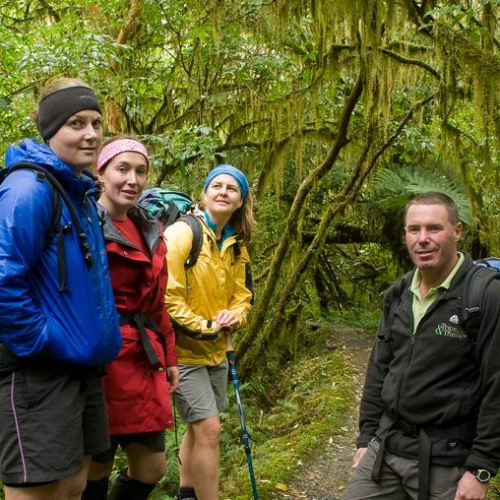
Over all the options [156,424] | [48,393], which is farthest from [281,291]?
[48,393]

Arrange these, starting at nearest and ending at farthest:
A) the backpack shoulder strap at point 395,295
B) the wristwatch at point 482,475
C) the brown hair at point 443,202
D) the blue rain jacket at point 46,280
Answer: the blue rain jacket at point 46,280 < the wristwatch at point 482,475 < the brown hair at point 443,202 < the backpack shoulder strap at point 395,295

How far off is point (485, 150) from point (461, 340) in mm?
5493

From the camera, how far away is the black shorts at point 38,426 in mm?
2250

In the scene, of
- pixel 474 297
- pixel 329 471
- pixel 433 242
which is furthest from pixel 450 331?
pixel 329 471

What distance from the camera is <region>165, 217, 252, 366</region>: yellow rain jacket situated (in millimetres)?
3545

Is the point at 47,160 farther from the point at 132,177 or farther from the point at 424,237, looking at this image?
the point at 424,237

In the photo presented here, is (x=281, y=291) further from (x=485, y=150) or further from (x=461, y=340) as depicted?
(x=461, y=340)

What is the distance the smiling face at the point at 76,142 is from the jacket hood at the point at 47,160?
0.07 metres

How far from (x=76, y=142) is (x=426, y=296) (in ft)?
5.34

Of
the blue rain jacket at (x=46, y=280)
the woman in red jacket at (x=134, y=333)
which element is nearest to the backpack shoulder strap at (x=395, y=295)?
the woman in red jacket at (x=134, y=333)

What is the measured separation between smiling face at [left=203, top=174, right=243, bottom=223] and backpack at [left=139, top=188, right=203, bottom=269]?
12cm

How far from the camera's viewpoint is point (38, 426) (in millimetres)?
2268

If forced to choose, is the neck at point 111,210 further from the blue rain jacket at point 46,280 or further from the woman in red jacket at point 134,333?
the blue rain jacket at point 46,280

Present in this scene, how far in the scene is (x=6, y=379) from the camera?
2.28m
